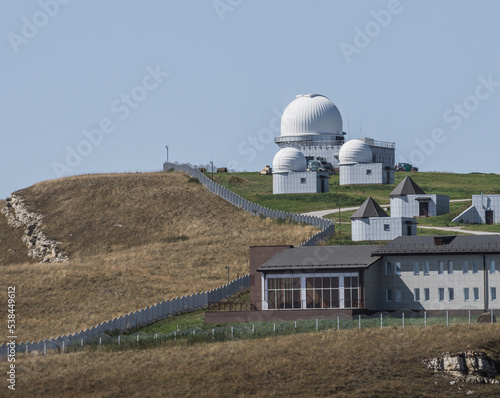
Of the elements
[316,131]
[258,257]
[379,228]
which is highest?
[316,131]

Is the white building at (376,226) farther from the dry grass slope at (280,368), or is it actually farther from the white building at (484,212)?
the dry grass slope at (280,368)

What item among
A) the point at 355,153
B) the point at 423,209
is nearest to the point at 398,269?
the point at 423,209

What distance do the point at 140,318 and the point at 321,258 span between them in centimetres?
1235

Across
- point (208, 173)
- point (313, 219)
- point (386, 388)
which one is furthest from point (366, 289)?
point (208, 173)

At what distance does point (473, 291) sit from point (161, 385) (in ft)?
79.6

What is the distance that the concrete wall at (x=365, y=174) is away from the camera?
12294 cm

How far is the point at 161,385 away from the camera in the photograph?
49.8 metres

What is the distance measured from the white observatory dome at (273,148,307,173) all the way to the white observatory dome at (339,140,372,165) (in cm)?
472

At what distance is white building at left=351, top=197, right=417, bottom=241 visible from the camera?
8925 cm

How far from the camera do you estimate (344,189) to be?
121250 millimetres

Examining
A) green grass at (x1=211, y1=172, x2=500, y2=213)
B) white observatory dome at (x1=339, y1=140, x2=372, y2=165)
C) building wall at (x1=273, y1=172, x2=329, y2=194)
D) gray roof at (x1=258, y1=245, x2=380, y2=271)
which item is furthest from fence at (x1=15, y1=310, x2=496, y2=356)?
white observatory dome at (x1=339, y1=140, x2=372, y2=165)

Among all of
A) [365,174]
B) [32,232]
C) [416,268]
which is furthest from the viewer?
[365,174]

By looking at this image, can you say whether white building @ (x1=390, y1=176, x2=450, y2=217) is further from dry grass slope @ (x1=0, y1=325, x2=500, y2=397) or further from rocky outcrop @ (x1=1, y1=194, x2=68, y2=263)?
dry grass slope @ (x1=0, y1=325, x2=500, y2=397)

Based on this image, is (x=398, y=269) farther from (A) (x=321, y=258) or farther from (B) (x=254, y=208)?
(B) (x=254, y=208)
